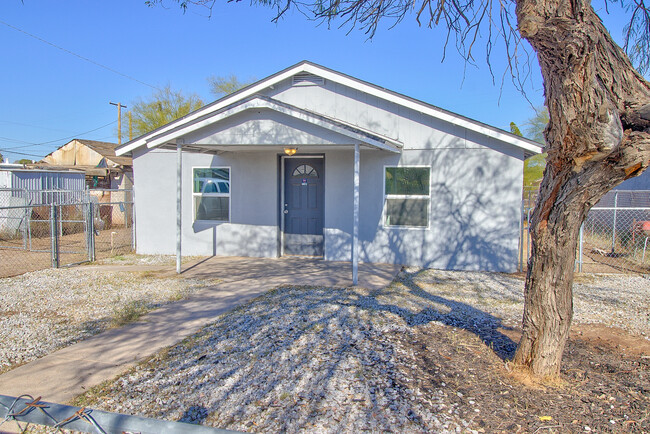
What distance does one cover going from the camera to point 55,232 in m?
9.43

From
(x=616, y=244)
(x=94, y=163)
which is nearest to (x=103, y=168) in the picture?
(x=94, y=163)

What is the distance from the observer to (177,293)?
7.12 metres

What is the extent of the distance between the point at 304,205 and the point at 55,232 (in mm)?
5612

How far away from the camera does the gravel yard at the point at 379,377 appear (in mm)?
3207

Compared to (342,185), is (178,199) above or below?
below

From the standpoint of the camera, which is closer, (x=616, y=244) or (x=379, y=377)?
Answer: (x=379, y=377)

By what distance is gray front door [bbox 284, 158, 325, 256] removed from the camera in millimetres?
10242

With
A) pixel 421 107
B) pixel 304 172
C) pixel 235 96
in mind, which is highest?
pixel 235 96

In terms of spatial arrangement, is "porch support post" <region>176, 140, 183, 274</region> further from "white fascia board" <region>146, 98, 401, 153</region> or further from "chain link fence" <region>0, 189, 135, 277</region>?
"chain link fence" <region>0, 189, 135, 277</region>

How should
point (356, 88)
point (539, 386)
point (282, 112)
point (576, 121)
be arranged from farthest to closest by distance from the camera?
1. point (356, 88)
2. point (282, 112)
3. point (539, 386)
4. point (576, 121)

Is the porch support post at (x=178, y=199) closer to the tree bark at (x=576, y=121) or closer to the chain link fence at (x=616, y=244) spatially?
the chain link fence at (x=616, y=244)

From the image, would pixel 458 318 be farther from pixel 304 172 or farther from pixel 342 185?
pixel 304 172

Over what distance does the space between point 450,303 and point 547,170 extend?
3.46 meters

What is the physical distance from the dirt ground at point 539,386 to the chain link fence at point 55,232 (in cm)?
817
